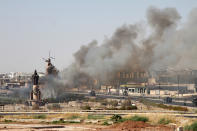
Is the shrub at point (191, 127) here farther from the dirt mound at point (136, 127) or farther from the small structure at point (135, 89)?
the small structure at point (135, 89)

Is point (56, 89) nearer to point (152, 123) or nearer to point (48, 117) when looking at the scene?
point (48, 117)

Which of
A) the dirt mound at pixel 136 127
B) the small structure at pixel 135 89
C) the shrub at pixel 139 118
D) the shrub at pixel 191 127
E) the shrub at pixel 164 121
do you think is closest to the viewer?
the shrub at pixel 191 127

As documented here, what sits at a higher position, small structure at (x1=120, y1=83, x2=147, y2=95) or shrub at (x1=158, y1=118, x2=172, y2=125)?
small structure at (x1=120, y1=83, x2=147, y2=95)

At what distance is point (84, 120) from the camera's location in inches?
2608

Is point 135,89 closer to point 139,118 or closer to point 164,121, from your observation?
point 139,118

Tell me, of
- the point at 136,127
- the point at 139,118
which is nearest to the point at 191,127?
the point at 136,127

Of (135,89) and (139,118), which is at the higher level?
(135,89)

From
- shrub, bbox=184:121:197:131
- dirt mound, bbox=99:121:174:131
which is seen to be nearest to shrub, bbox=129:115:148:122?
dirt mound, bbox=99:121:174:131

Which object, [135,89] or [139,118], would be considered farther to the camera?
[135,89]

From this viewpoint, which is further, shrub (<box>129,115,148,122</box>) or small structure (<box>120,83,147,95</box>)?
small structure (<box>120,83,147,95</box>)

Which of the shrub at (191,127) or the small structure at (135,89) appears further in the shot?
the small structure at (135,89)

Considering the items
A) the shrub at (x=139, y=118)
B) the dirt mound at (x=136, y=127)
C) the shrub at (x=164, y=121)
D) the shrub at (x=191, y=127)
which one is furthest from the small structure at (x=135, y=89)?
the shrub at (x=191, y=127)

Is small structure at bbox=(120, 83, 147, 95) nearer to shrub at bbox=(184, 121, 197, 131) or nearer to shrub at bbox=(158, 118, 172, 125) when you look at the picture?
shrub at bbox=(158, 118, 172, 125)

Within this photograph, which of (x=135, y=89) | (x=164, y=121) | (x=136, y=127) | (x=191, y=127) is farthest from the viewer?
(x=135, y=89)
